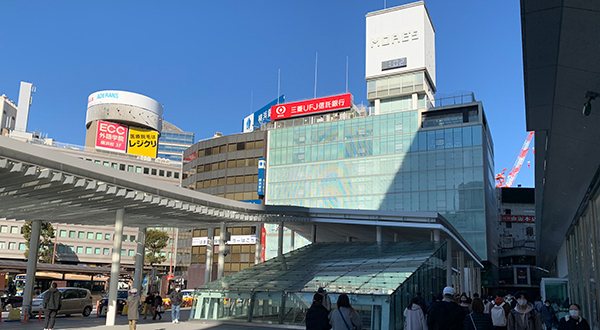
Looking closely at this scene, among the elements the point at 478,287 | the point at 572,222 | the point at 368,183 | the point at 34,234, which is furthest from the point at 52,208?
the point at 478,287

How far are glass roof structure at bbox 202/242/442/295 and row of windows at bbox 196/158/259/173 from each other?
49.6 m

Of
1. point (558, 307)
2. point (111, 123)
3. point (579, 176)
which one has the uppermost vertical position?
point (111, 123)

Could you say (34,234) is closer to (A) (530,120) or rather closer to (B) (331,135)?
(A) (530,120)

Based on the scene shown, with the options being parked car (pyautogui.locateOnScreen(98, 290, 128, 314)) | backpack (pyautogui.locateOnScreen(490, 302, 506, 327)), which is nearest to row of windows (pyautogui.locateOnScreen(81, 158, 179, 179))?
parked car (pyautogui.locateOnScreen(98, 290, 128, 314))

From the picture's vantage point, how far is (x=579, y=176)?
57.8 feet

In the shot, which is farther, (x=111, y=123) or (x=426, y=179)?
(x=111, y=123)

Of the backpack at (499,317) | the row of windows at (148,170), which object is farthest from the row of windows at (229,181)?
the backpack at (499,317)

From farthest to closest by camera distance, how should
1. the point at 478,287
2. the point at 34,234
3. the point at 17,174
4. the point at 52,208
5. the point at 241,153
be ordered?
the point at 241,153
the point at 478,287
the point at 34,234
the point at 52,208
the point at 17,174

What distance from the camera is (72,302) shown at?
28.6 metres

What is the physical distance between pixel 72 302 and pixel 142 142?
74963 millimetres

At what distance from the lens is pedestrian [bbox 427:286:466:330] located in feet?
29.6

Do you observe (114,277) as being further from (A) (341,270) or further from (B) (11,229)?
(B) (11,229)

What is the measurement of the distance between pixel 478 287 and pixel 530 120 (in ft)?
183

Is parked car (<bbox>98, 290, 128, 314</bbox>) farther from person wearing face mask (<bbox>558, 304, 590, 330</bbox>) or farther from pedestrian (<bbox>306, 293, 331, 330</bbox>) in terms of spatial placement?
person wearing face mask (<bbox>558, 304, 590, 330</bbox>)
